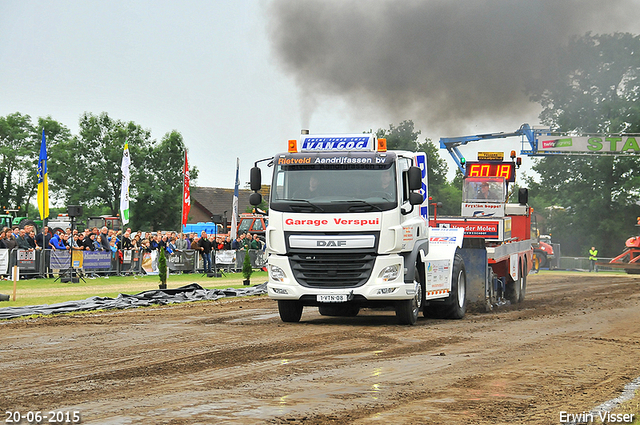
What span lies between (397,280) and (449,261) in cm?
251

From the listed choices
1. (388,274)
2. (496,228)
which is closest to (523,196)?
(496,228)

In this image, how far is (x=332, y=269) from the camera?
46.0ft

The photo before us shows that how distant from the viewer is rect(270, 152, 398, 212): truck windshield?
13.9 meters

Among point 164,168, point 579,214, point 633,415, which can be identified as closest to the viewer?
point 633,415

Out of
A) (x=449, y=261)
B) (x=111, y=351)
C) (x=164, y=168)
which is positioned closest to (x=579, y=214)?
(x=164, y=168)

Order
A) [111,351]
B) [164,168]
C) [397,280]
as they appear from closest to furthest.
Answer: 1. [111,351]
2. [397,280]
3. [164,168]

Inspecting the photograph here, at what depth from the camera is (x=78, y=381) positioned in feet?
27.3

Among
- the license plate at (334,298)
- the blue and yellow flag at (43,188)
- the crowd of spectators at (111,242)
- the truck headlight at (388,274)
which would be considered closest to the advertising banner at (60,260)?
the crowd of spectators at (111,242)

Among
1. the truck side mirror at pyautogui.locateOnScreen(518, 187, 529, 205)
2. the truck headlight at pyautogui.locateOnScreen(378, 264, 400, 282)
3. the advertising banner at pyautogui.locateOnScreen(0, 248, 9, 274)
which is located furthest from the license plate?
the advertising banner at pyautogui.locateOnScreen(0, 248, 9, 274)

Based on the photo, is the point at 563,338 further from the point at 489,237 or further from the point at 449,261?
the point at 489,237

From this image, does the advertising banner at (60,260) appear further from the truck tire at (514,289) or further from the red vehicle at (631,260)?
the red vehicle at (631,260)

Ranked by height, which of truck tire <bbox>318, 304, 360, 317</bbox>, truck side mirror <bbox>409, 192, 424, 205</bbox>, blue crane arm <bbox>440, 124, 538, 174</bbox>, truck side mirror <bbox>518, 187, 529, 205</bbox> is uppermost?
blue crane arm <bbox>440, 124, 538, 174</bbox>

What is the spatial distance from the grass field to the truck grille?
24.4 feet

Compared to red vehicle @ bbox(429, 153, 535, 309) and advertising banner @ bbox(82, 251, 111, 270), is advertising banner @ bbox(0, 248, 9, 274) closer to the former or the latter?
advertising banner @ bbox(82, 251, 111, 270)
